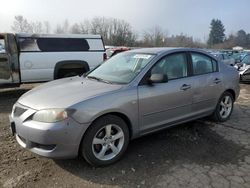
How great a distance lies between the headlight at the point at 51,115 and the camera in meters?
3.85

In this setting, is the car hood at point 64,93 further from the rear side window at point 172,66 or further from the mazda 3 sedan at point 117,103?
the rear side window at point 172,66

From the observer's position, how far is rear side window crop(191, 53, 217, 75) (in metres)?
5.66

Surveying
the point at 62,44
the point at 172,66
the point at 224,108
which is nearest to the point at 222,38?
the point at 62,44

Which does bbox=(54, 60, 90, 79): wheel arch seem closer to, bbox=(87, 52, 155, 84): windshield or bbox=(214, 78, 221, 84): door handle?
bbox=(87, 52, 155, 84): windshield

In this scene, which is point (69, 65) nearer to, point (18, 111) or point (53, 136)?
point (18, 111)

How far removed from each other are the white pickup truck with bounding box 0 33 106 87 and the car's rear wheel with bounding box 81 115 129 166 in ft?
19.1

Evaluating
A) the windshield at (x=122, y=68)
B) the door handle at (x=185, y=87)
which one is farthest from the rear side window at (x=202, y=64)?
the windshield at (x=122, y=68)

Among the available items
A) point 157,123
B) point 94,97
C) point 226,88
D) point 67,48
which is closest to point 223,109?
point 226,88

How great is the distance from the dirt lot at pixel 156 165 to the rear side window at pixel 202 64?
113 cm

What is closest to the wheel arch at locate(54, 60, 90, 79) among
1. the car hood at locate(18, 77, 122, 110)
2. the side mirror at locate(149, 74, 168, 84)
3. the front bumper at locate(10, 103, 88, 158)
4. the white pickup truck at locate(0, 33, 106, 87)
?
the white pickup truck at locate(0, 33, 106, 87)

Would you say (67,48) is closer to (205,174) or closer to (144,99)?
(144,99)

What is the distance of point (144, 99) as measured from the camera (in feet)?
15.1

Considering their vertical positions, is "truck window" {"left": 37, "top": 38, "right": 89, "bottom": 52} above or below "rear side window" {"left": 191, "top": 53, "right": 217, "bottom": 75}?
above

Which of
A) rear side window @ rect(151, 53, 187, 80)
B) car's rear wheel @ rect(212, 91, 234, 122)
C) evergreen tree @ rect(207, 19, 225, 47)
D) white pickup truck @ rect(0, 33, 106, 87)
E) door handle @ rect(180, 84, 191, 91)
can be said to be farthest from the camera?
evergreen tree @ rect(207, 19, 225, 47)
